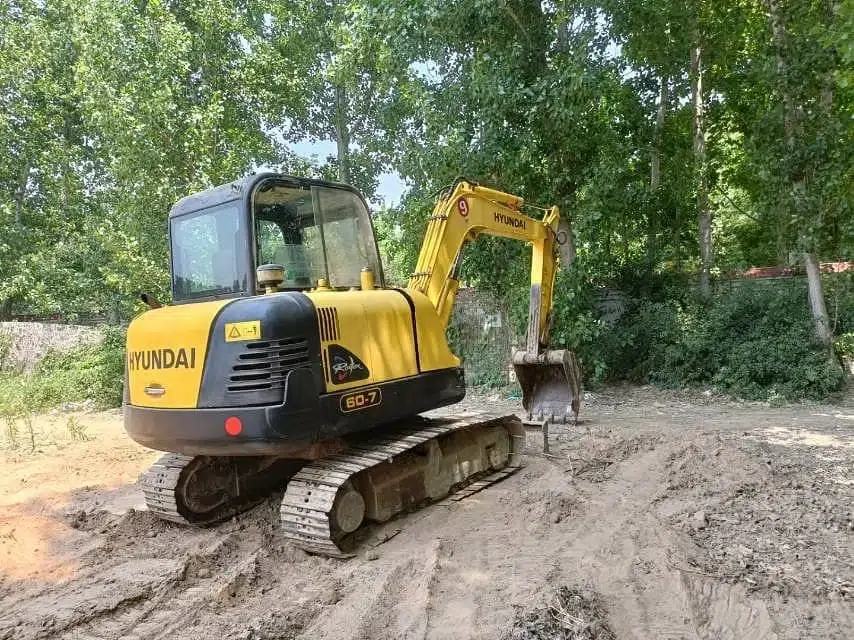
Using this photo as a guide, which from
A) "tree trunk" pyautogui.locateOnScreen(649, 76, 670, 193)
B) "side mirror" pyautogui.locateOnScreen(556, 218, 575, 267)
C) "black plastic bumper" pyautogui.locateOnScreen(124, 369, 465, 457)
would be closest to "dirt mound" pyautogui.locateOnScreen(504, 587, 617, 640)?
"black plastic bumper" pyautogui.locateOnScreen(124, 369, 465, 457)

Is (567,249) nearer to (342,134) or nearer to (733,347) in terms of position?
(733,347)

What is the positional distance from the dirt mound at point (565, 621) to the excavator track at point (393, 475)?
1.51 meters

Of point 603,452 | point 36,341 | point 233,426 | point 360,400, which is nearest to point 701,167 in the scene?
point 603,452

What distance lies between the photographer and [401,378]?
4559mm

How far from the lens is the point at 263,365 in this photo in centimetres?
370

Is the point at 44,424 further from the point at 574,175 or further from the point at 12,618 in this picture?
the point at 574,175

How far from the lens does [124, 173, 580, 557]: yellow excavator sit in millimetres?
3730

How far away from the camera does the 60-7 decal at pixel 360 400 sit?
4051 mm

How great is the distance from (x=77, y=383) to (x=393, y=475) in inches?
364

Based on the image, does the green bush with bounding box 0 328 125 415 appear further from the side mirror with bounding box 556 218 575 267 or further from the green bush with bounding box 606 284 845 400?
the green bush with bounding box 606 284 845 400

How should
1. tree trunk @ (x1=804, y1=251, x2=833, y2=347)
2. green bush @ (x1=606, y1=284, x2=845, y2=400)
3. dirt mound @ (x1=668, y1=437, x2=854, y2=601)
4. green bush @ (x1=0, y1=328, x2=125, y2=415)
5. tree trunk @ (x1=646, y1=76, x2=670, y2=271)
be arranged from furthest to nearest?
tree trunk @ (x1=646, y1=76, x2=670, y2=271), green bush @ (x1=0, y1=328, x2=125, y2=415), tree trunk @ (x1=804, y1=251, x2=833, y2=347), green bush @ (x1=606, y1=284, x2=845, y2=400), dirt mound @ (x1=668, y1=437, x2=854, y2=601)

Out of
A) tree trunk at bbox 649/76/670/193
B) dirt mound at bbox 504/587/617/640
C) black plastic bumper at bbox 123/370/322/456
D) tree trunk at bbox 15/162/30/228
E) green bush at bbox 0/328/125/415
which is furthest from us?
tree trunk at bbox 15/162/30/228

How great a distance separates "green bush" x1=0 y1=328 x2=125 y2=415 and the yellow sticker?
842 centimetres

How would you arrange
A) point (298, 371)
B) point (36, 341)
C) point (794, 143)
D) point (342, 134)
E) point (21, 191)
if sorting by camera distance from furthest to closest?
1. point (342, 134)
2. point (21, 191)
3. point (36, 341)
4. point (794, 143)
5. point (298, 371)
